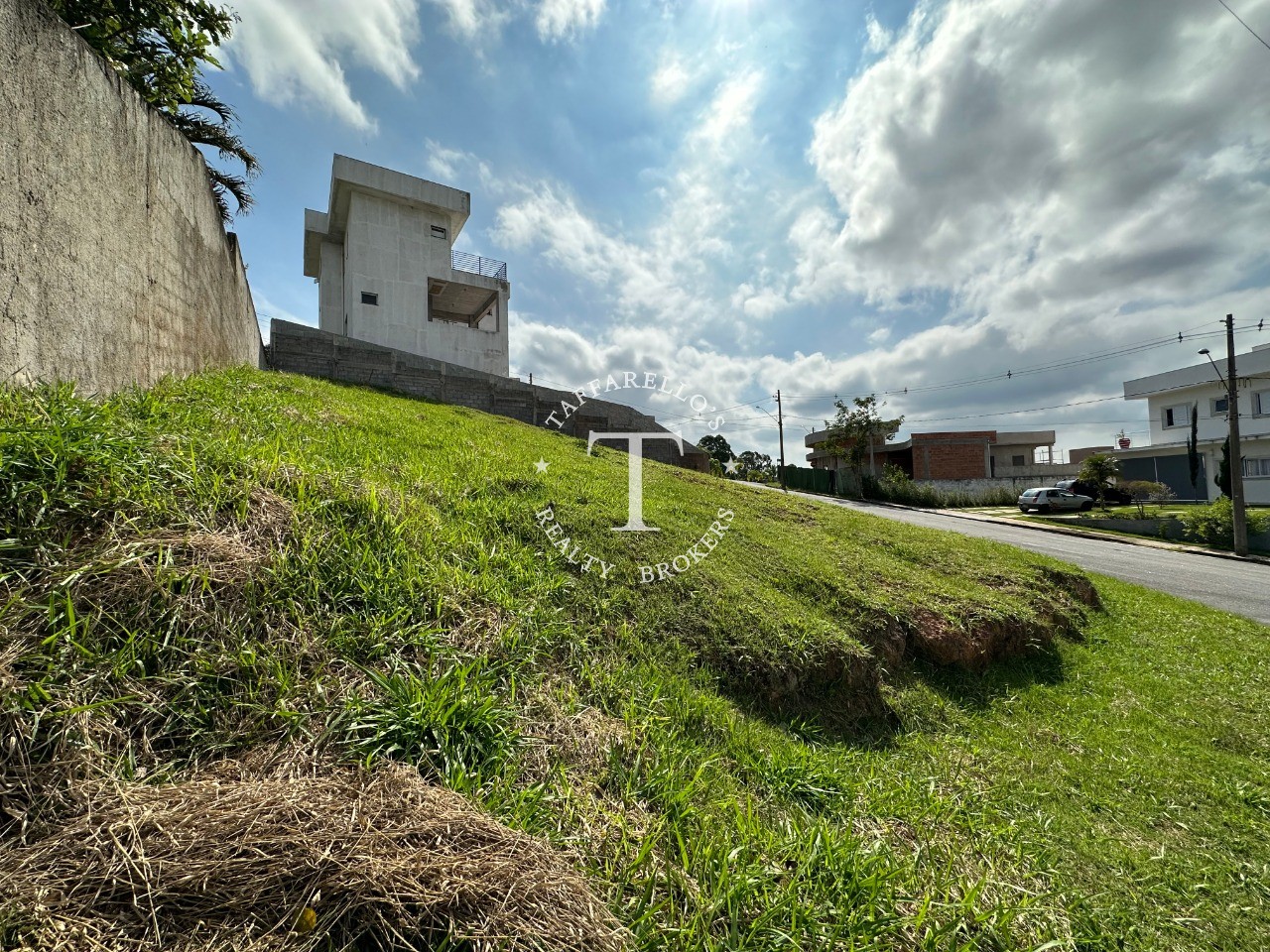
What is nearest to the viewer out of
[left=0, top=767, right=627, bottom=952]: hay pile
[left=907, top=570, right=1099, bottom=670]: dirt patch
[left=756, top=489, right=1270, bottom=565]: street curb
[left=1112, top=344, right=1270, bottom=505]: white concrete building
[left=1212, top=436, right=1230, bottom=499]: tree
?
[left=0, top=767, right=627, bottom=952]: hay pile

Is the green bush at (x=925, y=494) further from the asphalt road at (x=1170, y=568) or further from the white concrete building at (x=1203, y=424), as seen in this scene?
the asphalt road at (x=1170, y=568)

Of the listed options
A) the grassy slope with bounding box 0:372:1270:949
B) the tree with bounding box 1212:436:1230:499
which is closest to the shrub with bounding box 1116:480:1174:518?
the tree with bounding box 1212:436:1230:499

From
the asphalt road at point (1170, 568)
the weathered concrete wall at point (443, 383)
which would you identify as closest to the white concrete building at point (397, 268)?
the weathered concrete wall at point (443, 383)

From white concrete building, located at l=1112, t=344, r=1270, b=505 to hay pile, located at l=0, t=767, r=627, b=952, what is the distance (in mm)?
32731

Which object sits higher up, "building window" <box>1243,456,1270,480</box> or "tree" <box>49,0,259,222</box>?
"tree" <box>49,0,259,222</box>

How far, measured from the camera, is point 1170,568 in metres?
11.6

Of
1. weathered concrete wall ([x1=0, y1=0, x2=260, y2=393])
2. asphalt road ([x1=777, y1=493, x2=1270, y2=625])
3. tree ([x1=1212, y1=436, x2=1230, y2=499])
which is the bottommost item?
asphalt road ([x1=777, y1=493, x2=1270, y2=625])

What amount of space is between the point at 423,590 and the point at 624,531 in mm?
1953

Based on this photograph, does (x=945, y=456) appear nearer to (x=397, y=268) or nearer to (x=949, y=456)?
(x=949, y=456)

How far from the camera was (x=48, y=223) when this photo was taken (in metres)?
2.64

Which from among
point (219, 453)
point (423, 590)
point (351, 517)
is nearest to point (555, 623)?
point (423, 590)

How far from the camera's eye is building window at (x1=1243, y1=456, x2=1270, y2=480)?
22.4 m

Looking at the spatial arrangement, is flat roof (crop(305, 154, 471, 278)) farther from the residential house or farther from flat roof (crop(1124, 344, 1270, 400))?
flat roof (crop(1124, 344, 1270, 400))

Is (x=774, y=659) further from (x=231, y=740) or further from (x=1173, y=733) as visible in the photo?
(x=1173, y=733)
